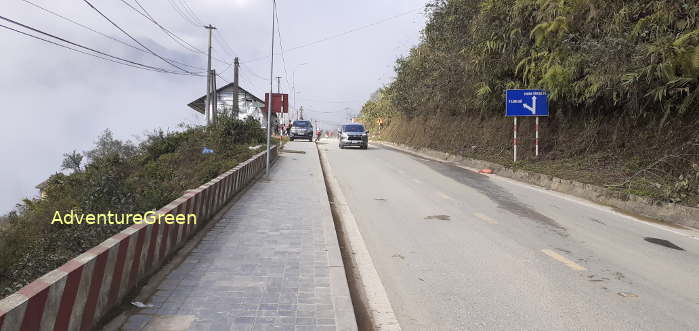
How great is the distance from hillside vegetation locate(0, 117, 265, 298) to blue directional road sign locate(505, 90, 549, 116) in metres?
10.0

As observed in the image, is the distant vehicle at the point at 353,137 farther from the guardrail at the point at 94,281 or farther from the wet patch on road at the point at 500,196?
the guardrail at the point at 94,281

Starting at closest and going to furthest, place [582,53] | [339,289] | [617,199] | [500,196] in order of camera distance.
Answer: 1. [339,289]
2. [617,199]
3. [500,196]
4. [582,53]

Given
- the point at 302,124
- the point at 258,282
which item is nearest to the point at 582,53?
the point at 258,282

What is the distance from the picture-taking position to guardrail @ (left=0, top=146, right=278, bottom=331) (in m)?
2.83

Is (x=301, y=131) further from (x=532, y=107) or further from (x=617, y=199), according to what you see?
(x=617, y=199)

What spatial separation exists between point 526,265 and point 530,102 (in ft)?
38.4

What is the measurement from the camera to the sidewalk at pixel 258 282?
3.81 metres

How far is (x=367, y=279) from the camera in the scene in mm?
5156

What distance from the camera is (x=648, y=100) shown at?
12023 millimetres

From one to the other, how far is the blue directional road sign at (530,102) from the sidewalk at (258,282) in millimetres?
10511

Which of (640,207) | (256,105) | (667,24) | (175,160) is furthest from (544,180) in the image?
(256,105)

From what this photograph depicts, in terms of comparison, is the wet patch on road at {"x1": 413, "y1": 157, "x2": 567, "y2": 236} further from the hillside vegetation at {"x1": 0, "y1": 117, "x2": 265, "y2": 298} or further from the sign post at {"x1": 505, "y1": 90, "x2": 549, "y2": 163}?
the hillside vegetation at {"x1": 0, "y1": 117, "x2": 265, "y2": 298}

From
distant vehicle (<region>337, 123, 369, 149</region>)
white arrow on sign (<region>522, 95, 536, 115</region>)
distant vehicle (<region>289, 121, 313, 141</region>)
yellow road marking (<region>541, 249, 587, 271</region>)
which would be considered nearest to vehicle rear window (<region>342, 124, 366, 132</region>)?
distant vehicle (<region>337, 123, 369, 149</region>)

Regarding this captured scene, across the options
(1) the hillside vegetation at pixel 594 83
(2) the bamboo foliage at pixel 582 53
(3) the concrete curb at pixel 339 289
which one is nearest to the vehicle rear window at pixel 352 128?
(2) the bamboo foliage at pixel 582 53
